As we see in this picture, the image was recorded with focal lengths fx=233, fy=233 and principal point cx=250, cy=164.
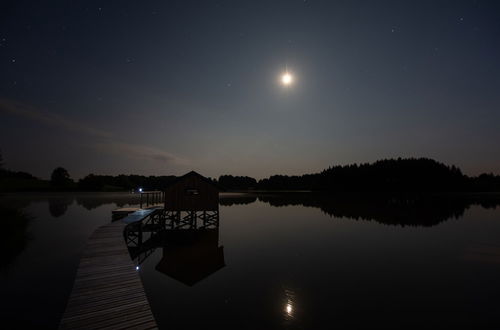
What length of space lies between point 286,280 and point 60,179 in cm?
13151

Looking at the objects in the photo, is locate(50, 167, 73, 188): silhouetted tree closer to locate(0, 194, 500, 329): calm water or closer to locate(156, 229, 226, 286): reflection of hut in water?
locate(0, 194, 500, 329): calm water

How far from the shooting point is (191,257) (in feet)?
51.4

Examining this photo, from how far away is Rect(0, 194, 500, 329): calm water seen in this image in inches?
331

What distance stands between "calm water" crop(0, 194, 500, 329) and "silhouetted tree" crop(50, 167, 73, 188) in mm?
108169

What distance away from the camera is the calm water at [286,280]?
841 centimetres

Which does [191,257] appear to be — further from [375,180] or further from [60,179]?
[60,179]

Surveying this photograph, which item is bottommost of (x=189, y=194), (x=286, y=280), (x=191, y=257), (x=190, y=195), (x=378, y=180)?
(x=286, y=280)

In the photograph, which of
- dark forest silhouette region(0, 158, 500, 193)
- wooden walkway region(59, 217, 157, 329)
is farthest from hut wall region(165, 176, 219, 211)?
dark forest silhouette region(0, 158, 500, 193)

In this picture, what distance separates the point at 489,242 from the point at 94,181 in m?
128

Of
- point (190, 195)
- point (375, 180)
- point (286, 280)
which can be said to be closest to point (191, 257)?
point (286, 280)

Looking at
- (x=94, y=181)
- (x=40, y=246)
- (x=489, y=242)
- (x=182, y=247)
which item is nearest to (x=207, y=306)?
(x=182, y=247)

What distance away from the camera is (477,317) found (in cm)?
855

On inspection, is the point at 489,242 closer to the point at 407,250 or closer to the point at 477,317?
the point at 407,250

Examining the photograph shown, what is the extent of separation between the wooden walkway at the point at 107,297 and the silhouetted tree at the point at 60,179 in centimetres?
12425
